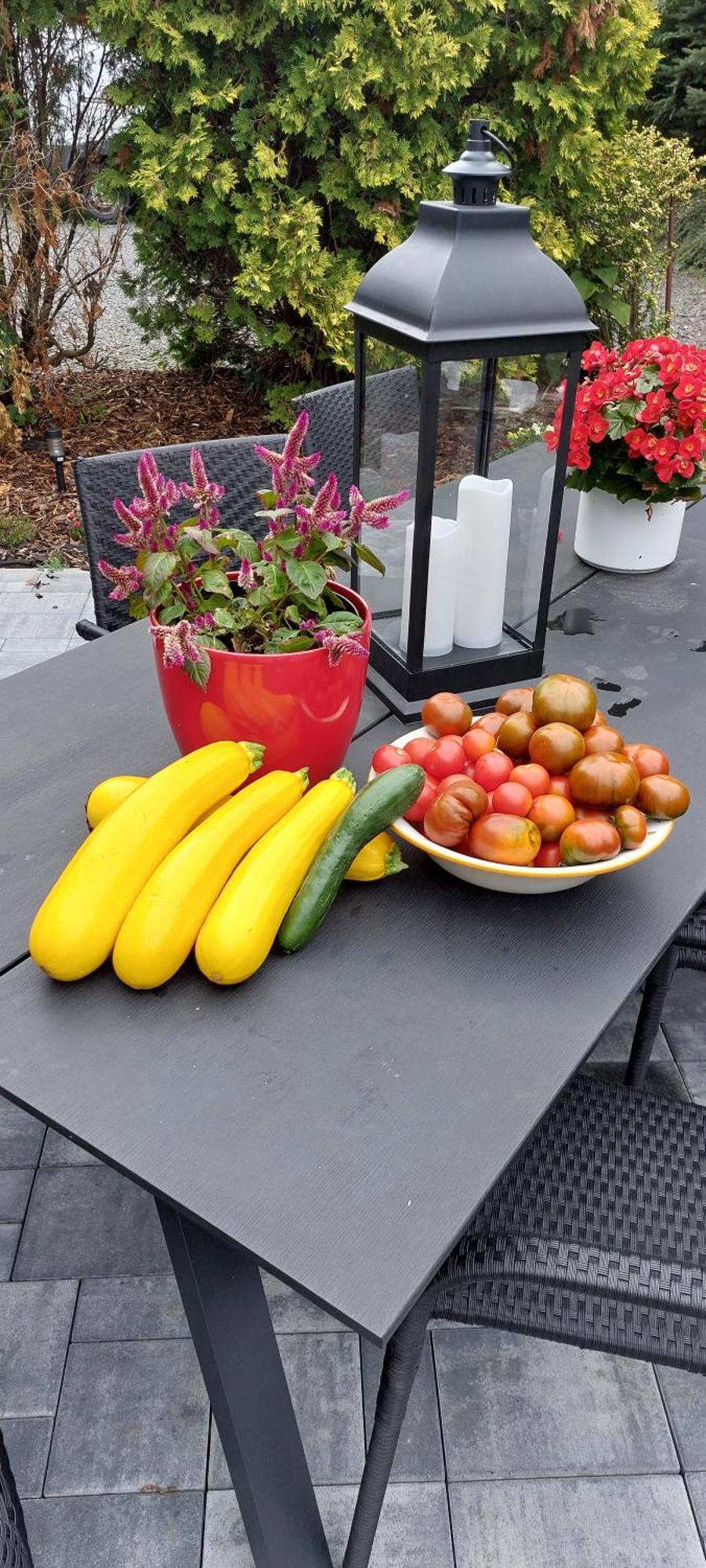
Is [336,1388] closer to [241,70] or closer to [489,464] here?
[489,464]

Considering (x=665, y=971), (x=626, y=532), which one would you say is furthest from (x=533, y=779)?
(x=626, y=532)

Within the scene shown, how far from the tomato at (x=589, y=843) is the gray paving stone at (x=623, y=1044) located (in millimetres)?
1089

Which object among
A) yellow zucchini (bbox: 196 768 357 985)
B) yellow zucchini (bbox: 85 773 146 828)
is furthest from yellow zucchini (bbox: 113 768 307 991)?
yellow zucchini (bbox: 85 773 146 828)

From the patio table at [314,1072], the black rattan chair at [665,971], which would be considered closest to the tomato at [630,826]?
the patio table at [314,1072]

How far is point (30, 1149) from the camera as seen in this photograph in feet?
6.59

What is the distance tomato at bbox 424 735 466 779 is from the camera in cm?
123

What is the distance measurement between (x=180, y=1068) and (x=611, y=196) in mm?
5950

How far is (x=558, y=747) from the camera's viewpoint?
1.19 metres

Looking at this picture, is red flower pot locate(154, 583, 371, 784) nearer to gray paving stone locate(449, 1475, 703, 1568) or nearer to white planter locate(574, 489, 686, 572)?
white planter locate(574, 489, 686, 572)

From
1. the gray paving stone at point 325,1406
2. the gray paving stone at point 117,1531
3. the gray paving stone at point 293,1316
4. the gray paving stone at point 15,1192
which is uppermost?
the gray paving stone at point 293,1316

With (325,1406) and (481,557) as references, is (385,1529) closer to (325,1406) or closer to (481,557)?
(325,1406)

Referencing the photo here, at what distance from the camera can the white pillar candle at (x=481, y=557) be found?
1.52 meters

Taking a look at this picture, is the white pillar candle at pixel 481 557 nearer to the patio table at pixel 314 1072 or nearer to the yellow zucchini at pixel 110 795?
the patio table at pixel 314 1072

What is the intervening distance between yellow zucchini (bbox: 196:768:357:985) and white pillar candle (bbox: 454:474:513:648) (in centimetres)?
49
